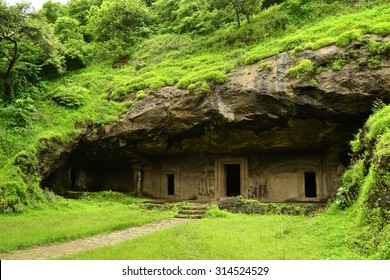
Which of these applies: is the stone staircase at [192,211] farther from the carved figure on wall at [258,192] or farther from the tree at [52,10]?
the tree at [52,10]

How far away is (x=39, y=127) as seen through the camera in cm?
1870

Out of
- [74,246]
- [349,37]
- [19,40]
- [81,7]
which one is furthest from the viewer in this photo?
[81,7]

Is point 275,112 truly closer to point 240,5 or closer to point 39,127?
point 240,5

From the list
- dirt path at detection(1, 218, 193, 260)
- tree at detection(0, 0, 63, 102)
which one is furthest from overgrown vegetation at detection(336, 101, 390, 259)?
tree at detection(0, 0, 63, 102)

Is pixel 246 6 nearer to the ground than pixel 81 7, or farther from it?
nearer to the ground

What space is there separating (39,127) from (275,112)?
38.7ft

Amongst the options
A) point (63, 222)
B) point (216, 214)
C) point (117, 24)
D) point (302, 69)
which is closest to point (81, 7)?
point (117, 24)

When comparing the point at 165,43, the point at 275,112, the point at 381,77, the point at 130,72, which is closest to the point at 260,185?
the point at 275,112

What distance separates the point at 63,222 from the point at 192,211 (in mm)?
5288

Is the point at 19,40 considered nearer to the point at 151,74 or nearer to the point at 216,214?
the point at 151,74

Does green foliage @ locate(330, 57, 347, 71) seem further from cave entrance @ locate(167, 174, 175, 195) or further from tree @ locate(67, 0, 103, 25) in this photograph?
tree @ locate(67, 0, 103, 25)

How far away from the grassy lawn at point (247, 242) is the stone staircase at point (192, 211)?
10.7ft

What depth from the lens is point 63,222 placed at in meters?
12.2

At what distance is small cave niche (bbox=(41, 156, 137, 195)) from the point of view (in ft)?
73.8
